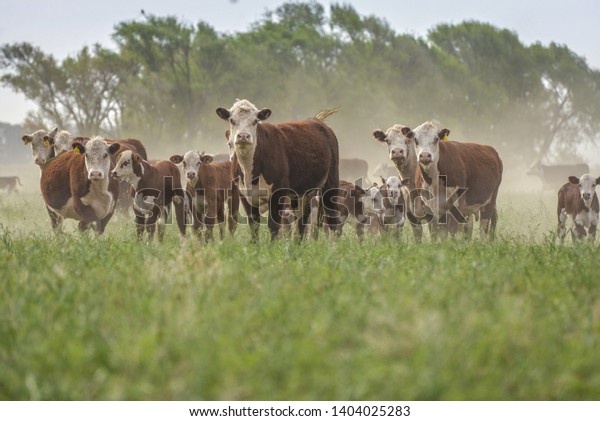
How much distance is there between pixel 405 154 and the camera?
13539mm

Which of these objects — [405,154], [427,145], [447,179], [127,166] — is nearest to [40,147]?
[127,166]

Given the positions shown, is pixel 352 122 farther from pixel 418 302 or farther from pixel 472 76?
pixel 418 302

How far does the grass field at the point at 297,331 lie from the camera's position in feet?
11.6

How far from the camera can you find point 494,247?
8.20m

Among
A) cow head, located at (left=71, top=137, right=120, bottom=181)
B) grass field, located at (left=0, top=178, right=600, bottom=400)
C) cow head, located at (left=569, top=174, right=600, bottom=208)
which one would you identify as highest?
cow head, located at (left=71, top=137, right=120, bottom=181)

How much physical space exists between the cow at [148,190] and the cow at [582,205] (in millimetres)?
7291

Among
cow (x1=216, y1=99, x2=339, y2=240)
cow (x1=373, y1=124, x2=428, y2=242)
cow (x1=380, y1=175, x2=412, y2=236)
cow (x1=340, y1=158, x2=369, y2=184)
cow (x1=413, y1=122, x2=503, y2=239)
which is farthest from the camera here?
cow (x1=340, y1=158, x2=369, y2=184)

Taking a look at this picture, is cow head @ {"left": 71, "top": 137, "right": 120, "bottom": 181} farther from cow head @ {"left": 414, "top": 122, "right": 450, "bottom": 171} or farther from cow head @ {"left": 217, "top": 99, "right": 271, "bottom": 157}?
cow head @ {"left": 414, "top": 122, "right": 450, "bottom": 171}

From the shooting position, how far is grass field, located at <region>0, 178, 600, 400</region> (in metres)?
3.52

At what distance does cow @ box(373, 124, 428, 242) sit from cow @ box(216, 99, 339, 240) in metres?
1.96

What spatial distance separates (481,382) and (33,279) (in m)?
3.50

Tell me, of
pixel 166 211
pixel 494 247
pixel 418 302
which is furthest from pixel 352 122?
pixel 418 302

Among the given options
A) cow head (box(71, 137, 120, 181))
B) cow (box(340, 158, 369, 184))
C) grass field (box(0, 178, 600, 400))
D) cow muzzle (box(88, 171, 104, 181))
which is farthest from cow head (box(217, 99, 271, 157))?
cow (box(340, 158, 369, 184))

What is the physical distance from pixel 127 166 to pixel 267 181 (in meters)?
2.58
